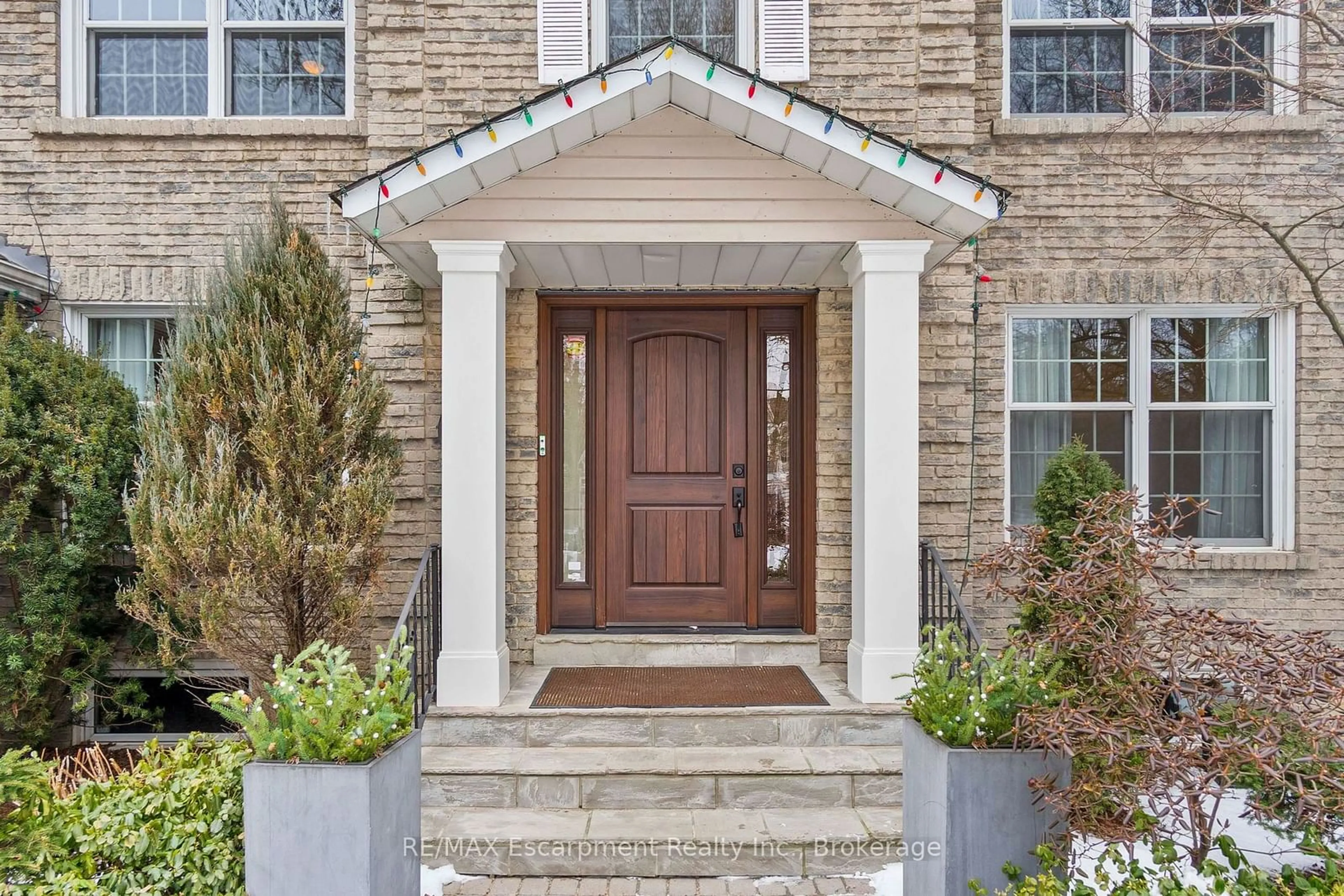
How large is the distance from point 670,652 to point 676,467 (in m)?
1.18

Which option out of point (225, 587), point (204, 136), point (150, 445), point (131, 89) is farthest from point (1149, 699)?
point (131, 89)

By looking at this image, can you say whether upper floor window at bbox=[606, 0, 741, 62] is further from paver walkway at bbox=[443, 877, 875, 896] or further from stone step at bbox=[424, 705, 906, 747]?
paver walkway at bbox=[443, 877, 875, 896]

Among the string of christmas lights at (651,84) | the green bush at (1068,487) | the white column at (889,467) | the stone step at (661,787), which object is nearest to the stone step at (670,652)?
the white column at (889,467)

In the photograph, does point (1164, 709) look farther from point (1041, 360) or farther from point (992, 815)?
point (1041, 360)

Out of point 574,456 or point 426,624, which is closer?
point 426,624

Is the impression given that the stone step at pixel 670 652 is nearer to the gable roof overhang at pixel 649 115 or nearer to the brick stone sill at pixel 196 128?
the gable roof overhang at pixel 649 115

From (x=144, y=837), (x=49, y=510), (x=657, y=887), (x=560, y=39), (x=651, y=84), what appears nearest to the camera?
(x=144, y=837)

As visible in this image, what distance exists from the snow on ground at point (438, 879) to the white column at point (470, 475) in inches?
32.0

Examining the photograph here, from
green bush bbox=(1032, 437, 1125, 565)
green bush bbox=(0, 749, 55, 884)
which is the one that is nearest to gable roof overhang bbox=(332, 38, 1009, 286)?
green bush bbox=(1032, 437, 1125, 565)

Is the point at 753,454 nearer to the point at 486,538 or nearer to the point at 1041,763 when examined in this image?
the point at 486,538

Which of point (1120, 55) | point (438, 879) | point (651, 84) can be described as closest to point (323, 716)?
point (438, 879)

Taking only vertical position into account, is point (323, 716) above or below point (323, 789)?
above

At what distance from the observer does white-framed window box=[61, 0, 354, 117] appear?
5246 millimetres

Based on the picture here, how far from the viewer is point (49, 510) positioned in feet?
14.4
